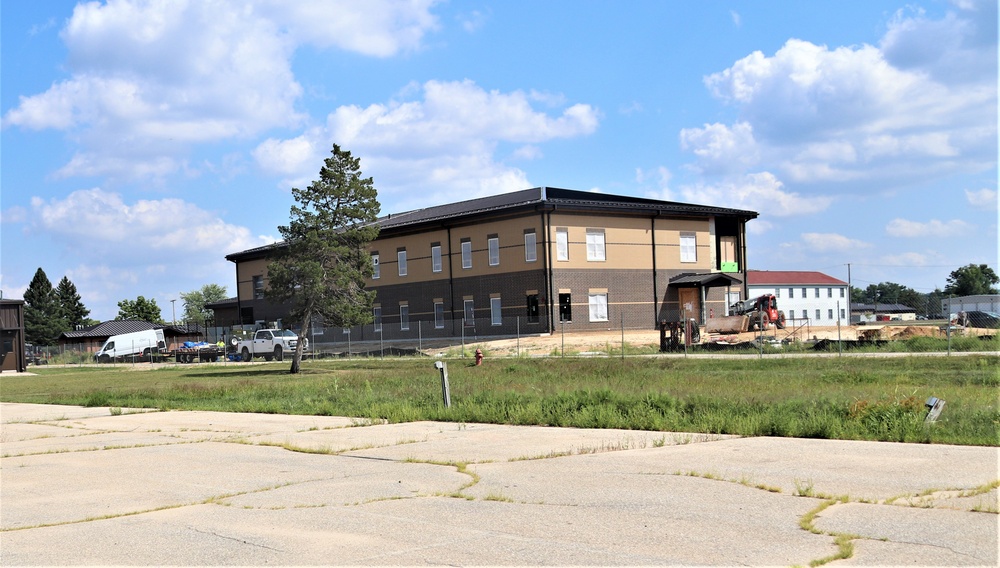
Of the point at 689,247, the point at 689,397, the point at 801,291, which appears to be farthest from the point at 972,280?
the point at 689,397

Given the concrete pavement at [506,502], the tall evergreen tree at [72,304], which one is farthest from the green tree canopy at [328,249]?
the tall evergreen tree at [72,304]

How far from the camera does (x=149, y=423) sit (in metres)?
18.7

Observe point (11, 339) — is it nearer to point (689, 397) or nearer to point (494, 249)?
point (494, 249)

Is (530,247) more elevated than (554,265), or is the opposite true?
(530,247)

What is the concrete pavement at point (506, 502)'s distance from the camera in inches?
265

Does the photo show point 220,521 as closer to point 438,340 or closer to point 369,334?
point 438,340

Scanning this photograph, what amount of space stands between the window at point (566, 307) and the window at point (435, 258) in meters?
10.4

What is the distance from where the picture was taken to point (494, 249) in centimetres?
5956

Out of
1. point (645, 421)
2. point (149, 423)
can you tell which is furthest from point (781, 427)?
point (149, 423)

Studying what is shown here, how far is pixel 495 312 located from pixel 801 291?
72291 mm

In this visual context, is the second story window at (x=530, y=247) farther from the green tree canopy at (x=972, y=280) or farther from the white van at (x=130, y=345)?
the green tree canopy at (x=972, y=280)

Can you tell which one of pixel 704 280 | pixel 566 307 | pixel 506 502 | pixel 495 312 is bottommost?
pixel 506 502

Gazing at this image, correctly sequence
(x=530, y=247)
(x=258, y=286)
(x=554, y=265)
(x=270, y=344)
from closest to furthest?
1. (x=554, y=265)
2. (x=530, y=247)
3. (x=270, y=344)
4. (x=258, y=286)

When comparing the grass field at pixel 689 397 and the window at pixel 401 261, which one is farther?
the window at pixel 401 261
